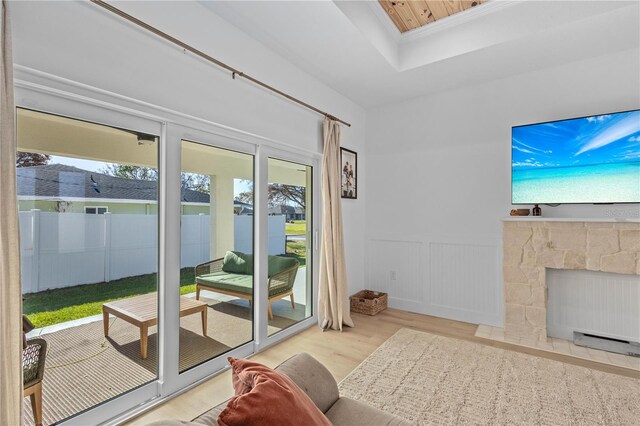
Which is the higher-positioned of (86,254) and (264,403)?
(86,254)

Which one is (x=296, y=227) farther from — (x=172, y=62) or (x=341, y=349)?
(x=172, y=62)

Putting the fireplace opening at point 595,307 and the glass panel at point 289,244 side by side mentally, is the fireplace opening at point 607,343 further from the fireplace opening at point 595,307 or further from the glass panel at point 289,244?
the glass panel at point 289,244

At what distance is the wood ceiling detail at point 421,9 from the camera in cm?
264

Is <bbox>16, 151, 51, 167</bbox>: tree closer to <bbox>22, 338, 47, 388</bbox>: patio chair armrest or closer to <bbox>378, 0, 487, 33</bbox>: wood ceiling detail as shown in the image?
<bbox>22, 338, 47, 388</bbox>: patio chair armrest

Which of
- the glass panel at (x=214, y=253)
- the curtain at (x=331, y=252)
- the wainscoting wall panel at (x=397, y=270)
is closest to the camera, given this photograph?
the glass panel at (x=214, y=253)

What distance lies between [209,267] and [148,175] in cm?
82

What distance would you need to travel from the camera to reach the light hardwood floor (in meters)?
2.04

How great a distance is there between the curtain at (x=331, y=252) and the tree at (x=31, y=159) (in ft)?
7.49

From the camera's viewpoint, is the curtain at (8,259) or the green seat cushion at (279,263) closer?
the curtain at (8,259)

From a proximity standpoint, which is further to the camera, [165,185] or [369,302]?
[369,302]

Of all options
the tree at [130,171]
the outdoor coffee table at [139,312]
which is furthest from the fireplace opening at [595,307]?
the tree at [130,171]

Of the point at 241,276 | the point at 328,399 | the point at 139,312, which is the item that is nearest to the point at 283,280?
the point at 241,276

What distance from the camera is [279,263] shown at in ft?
10.3

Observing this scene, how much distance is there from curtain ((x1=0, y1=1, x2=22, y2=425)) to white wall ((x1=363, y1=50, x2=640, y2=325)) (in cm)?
358
